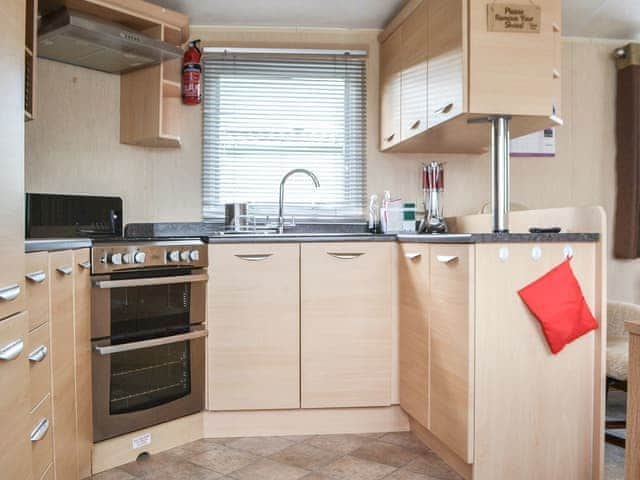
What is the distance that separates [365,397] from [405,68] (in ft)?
5.34

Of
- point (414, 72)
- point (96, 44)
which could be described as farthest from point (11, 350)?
point (414, 72)

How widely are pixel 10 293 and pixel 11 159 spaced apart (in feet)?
0.93

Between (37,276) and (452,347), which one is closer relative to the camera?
(37,276)

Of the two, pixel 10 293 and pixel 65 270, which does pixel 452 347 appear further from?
pixel 10 293

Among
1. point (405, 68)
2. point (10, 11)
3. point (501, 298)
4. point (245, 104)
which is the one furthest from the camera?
point (245, 104)

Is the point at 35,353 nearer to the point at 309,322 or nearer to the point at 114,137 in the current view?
the point at 309,322

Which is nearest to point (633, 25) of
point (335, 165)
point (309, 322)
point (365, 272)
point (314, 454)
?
point (335, 165)

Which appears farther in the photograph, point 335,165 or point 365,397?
point 335,165

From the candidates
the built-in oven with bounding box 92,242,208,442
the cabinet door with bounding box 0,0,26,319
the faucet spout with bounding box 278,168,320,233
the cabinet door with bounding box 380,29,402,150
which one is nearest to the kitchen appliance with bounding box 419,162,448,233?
the cabinet door with bounding box 380,29,402,150

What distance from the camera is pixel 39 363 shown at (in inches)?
66.6

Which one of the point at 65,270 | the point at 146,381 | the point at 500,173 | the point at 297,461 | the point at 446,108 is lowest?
the point at 297,461

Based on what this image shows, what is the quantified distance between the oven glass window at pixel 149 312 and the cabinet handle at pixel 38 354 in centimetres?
66

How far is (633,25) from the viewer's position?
11.5ft

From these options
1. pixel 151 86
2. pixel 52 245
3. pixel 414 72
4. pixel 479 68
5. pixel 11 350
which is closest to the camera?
pixel 11 350
